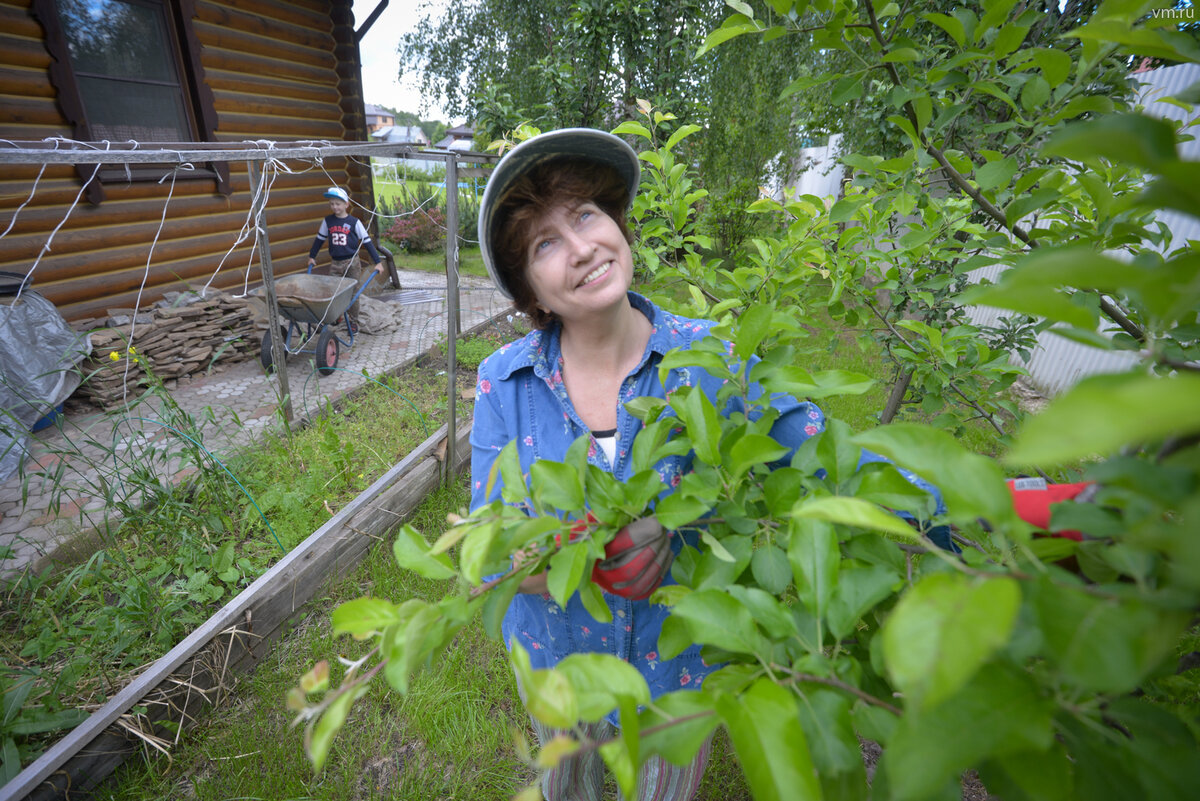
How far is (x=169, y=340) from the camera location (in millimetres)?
4625

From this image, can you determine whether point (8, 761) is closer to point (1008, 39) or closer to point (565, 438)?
point (565, 438)

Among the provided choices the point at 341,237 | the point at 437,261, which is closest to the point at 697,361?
the point at 341,237

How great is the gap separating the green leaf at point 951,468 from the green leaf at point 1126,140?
192mm

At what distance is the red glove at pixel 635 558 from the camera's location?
2.74ft

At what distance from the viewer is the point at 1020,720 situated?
351 mm

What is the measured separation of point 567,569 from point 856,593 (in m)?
0.30

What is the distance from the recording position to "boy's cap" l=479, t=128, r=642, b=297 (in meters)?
1.22

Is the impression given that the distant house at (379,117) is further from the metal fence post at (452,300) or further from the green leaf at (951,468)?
the green leaf at (951,468)

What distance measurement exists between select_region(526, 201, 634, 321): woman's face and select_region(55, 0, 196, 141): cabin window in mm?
5419

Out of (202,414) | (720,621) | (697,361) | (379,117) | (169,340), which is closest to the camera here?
(720,621)

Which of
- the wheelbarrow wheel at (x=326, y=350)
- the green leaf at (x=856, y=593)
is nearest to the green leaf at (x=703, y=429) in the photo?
the green leaf at (x=856, y=593)

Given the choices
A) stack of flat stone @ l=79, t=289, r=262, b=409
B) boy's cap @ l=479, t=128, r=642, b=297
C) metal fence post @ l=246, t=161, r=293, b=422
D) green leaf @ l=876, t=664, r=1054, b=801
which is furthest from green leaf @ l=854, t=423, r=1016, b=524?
stack of flat stone @ l=79, t=289, r=262, b=409

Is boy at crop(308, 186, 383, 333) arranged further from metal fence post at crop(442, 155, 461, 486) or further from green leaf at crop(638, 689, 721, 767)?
green leaf at crop(638, 689, 721, 767)

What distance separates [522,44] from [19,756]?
9968 mm
